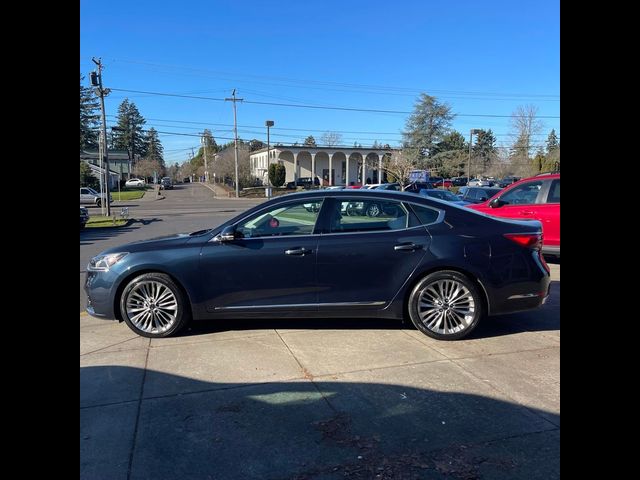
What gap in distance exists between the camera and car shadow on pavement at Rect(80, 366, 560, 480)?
2834 millimetres

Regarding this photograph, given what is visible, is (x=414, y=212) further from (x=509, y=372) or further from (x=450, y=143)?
(x=450, y=143)

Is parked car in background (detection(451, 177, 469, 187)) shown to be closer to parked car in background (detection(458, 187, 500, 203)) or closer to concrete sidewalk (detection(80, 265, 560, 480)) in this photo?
parked car in background (detection(458, 187, 500, 203))

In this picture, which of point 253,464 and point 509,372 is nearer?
point 253,464

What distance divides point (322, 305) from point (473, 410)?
198 cm

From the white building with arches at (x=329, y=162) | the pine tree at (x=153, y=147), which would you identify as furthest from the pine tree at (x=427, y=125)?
the pine tree at (x=153, y=147)

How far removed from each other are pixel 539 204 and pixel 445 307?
583cm

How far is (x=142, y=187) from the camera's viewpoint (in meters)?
88.0

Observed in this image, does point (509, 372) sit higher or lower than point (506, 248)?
lower

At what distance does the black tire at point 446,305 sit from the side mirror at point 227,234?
1983mm

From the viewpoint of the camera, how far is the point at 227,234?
5.16m

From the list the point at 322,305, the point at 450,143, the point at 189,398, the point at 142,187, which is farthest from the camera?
the point at 142,187

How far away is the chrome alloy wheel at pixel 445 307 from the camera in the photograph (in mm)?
5043
